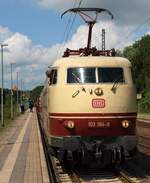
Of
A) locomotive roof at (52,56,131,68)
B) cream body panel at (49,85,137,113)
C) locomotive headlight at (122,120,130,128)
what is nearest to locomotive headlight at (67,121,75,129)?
cream body panel at (49,85,137,113)

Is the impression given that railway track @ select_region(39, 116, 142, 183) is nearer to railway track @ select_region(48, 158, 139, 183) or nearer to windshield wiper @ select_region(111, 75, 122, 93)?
railway track @ select_region(48, 158, 139, 183)

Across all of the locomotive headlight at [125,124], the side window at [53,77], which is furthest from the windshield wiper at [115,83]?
the side window at [53,77]

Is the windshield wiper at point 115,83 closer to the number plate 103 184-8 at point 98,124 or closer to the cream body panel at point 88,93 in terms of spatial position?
the cream body panel at point 88,93

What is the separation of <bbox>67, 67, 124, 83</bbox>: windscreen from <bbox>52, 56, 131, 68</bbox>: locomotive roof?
11 cm

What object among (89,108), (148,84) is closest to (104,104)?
(89,108)

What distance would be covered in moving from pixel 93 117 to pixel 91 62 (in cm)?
157

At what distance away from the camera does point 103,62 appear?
1502 centimetres

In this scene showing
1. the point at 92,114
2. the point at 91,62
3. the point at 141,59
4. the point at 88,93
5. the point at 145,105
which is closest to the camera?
the point at 92,114

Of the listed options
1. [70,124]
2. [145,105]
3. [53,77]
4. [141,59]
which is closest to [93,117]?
[70,124]

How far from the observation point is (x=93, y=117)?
563 inches

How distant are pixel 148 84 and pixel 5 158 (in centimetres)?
7574

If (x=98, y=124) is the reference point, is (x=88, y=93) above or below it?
above

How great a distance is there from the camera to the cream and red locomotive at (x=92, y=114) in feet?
46.8

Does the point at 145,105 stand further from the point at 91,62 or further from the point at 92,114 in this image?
the point at 92,114
